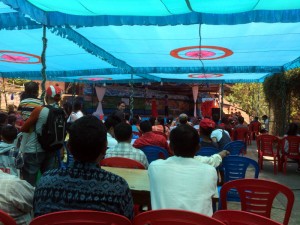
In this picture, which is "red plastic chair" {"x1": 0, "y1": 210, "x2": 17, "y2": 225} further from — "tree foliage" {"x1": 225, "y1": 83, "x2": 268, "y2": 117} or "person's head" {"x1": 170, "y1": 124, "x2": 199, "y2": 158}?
"tree foliage" {"x1": 225, "y1": 83, "x2": 268, "y2": 117}

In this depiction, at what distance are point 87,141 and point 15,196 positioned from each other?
2.05 feet

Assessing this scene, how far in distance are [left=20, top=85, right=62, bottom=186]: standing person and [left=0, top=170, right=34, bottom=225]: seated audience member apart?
1.64 metres

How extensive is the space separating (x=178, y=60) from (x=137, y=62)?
109cm

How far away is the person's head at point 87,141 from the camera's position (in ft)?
5.16

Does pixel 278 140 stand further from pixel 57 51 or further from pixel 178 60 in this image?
pixel 57 51

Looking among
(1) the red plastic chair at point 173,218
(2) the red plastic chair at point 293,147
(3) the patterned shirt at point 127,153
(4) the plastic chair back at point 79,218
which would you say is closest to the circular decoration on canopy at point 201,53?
(2) the red plastic chair at point 293,147

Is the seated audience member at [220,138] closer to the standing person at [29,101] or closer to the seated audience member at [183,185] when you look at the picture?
the standing person at [29,101]

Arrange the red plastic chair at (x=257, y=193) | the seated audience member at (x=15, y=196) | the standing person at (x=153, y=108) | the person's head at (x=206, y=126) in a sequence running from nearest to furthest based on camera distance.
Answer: the seated audience member at (x=15, y=196)
the red plastic chair at (x=257, y=193)
the person's head at (x=206, y=126)
the standing person at (x=153, y=108)

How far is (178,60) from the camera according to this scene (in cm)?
739

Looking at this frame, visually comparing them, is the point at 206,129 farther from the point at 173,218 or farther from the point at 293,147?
the point at 173,218

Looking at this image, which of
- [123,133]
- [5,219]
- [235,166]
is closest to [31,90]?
[123,133]

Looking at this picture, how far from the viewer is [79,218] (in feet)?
4.45

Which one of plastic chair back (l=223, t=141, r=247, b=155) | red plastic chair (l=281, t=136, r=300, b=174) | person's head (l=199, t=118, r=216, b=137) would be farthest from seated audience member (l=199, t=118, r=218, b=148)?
red plastic chair (l=281, t=136, r=300, b=174)

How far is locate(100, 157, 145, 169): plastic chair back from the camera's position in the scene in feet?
10.4
